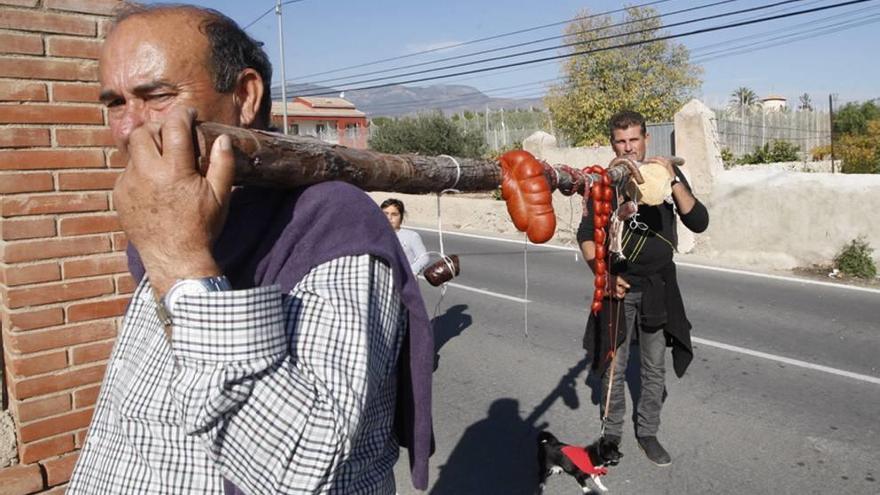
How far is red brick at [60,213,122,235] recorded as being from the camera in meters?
2.52

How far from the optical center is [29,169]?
7.90ft

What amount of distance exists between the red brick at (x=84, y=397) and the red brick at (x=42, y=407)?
0.03 meters

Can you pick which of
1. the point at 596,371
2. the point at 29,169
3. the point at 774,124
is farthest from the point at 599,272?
the point at 774,124

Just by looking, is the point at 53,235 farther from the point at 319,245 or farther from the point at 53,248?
the point at 319,245

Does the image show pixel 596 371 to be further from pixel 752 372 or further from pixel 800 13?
pixel 800 13

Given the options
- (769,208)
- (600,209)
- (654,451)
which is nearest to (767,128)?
(769,208)

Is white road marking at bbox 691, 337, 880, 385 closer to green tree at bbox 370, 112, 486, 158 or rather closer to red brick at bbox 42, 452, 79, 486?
red brick at bbox 42, 452, 79, 486

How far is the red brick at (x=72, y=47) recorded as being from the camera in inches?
96.7

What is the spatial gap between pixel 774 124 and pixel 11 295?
81.2 ft

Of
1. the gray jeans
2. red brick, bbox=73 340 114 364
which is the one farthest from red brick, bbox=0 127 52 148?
the gray jeans

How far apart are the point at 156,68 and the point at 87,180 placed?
1.56 metres

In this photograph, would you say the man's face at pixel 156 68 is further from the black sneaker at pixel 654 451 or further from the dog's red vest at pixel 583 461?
the black sneaker at pixel 654 451

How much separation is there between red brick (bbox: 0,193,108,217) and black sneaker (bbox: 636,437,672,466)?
3.30 m

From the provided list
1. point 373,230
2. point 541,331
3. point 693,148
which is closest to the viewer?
point 373,230
